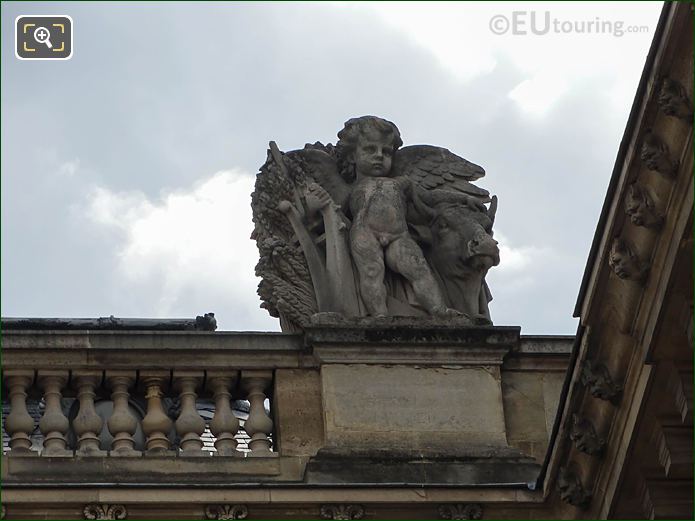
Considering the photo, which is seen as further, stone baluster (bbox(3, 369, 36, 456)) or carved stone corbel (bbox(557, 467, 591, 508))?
stone baluster (bbox(3, 369, 36, 456))

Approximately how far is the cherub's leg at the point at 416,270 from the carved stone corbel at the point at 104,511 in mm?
3414

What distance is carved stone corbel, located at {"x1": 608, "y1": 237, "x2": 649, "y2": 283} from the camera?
18.4 m

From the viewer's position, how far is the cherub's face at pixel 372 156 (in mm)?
23016

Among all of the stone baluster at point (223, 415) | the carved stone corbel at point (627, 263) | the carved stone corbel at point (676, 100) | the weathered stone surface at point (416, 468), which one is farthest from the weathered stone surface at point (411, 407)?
the carved stone corbel at point (676, 100)

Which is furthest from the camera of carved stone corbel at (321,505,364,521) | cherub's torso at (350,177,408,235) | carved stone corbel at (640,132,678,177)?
cherub's torso at (350,177,408,235)

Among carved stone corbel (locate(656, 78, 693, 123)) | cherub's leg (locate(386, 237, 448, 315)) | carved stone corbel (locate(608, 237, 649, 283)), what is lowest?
carved stone corbel (locate(608, 237, 649, 283))

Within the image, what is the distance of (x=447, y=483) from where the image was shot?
2077 centimetres

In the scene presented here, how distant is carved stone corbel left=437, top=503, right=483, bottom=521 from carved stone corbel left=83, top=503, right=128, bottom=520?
7.96 ft

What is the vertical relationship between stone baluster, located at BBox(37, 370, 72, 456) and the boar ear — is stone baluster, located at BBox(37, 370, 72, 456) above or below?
below

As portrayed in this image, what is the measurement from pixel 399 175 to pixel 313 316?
1955mm

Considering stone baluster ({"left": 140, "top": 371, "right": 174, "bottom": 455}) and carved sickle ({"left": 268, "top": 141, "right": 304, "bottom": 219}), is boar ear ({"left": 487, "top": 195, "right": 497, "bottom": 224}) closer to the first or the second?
carved sickle ({"left": 268, "top": 141, "right": 304, "bottom": 219})

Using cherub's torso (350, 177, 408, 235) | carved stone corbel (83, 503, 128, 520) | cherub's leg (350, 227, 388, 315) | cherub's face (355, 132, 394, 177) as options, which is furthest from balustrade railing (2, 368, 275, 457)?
cherub's face (355, 132, 394, 177)

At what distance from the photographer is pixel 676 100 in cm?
1734

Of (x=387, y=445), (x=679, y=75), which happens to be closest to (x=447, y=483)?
(x=387, y=445)
